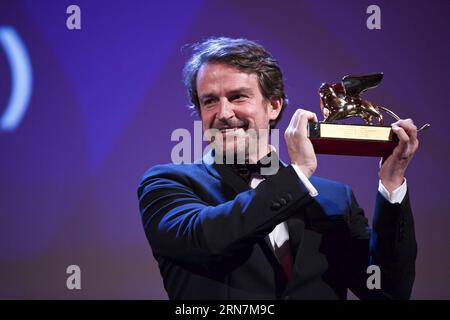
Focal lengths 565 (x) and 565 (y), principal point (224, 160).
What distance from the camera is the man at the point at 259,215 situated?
1472 millimetres

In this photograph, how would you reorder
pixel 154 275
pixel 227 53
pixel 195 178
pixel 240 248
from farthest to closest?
pixel 154 275 → pixel 227 53 → pixel 195 178 → pixel 240 248

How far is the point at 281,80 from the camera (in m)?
2.18

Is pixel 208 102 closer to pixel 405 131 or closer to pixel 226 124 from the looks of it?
pixel 226 124

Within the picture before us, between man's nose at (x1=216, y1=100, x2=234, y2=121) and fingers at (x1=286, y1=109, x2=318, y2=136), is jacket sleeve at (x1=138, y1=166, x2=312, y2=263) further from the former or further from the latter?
man's nose at (x1=216, y1=100, x2=234, y2=121)

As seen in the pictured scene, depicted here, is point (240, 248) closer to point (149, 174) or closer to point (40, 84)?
point (149, 174)

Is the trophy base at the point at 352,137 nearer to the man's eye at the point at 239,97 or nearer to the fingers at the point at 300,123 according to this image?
the fingers at the point at 300,123

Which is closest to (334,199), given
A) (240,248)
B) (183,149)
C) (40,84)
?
(240,248)

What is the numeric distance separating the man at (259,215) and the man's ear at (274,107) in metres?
0.02

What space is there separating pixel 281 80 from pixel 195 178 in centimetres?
60

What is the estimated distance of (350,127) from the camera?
5.58ft

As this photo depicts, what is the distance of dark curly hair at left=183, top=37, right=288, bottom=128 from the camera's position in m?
1.96

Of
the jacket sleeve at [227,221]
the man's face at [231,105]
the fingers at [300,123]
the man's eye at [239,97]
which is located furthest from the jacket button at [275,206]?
the man's eye at [239,97]

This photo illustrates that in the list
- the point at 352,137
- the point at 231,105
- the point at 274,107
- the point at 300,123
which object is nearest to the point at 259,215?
the point at 300,123

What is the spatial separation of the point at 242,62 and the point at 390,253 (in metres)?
0.80
